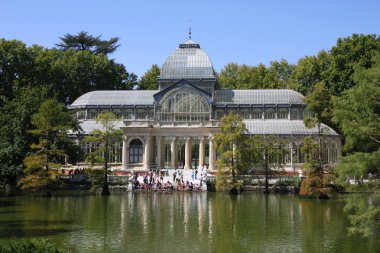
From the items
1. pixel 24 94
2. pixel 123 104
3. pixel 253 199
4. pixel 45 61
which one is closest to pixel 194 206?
pixel 253 199

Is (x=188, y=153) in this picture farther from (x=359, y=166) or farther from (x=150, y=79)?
(x=359, y=166)

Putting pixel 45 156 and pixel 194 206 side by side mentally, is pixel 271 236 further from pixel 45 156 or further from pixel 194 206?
pixel 45 156

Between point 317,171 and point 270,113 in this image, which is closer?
point 317,171

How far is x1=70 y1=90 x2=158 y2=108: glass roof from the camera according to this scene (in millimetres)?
84062

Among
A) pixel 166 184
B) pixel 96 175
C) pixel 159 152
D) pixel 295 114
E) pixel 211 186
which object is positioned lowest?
pixel 211 186

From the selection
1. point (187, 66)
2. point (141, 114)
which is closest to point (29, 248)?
point (141, 114)

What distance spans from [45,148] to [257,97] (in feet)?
126

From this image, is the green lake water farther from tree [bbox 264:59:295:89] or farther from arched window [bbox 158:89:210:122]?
tree [bbox 264:59:295:89]

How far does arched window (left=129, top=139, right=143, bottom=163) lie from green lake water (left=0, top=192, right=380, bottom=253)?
26004mm

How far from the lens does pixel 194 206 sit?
43.4 m

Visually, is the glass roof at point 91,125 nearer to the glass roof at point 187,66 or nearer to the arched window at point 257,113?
the glass roof at point 187,66

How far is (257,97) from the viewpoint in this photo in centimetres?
8200

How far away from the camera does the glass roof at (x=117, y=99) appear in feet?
276

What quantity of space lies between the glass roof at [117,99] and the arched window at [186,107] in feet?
16.0
